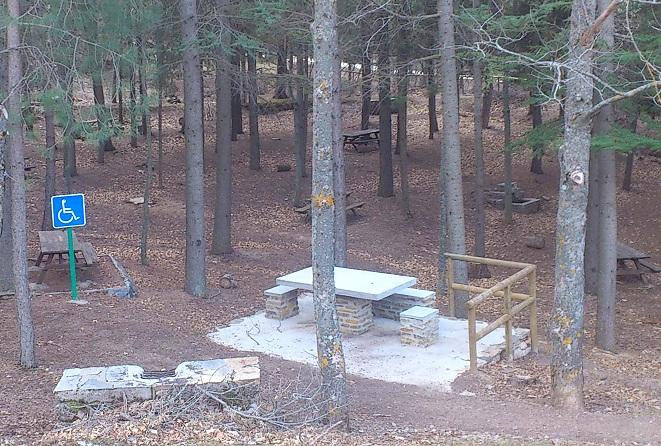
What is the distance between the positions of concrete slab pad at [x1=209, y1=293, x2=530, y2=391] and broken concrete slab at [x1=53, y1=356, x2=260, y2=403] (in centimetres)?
249

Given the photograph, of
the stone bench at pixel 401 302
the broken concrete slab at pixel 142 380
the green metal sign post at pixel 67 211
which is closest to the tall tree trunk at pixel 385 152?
the stone bench at pixel 401 302

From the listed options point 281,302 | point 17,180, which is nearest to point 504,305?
point 281,302

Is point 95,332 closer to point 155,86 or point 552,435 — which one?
point 552,435

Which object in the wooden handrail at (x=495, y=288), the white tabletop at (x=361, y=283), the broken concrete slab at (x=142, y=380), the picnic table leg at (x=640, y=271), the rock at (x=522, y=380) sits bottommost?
the picnic table leg at (x=640, y=271)

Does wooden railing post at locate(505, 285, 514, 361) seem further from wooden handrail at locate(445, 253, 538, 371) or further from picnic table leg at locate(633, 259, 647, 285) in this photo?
picnic table leg at locate(633, 259, 647, 285)

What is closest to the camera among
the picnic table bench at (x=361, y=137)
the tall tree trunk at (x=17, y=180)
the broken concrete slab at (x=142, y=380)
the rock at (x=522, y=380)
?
→ the broken concrete slab at (x=142, y=380)

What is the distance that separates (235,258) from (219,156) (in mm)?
2208

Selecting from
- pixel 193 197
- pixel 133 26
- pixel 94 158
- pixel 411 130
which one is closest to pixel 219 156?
pixel 193 197

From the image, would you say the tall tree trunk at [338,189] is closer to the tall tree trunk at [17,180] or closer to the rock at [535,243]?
the tall tree trunk at [17,180]

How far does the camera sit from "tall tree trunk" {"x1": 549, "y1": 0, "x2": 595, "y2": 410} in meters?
7.61

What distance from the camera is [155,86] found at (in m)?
16.7

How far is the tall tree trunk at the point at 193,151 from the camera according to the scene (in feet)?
40.2

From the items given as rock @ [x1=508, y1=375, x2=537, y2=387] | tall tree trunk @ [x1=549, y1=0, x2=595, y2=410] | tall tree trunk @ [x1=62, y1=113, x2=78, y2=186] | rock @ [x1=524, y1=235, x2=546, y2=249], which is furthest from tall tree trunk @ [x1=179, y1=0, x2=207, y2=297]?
rock @ [x1=524, y1=235, x2=546, y2=249]

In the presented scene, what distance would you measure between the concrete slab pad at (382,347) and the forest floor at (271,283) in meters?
0.26
